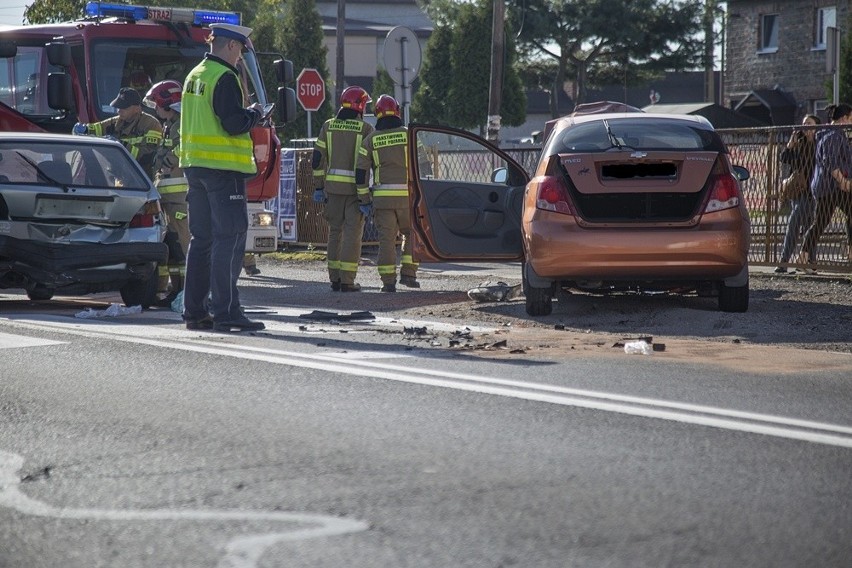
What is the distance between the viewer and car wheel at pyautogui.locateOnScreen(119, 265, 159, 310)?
1198 cm

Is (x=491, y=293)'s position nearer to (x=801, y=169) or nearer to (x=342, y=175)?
(x=342, y=175)

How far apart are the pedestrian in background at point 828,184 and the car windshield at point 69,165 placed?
21.6ft

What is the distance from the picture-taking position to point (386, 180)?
14.2 metres

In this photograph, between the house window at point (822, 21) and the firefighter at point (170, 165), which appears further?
the house window at point (822, 21)

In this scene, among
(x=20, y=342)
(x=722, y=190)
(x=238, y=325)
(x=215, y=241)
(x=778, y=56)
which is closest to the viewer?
(x=20, y=342)

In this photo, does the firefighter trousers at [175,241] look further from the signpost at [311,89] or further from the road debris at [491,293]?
the signpost at [311,89]

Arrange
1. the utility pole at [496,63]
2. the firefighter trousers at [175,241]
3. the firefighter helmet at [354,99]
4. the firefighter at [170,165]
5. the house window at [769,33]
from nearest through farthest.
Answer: the firefighter trousers at [175,241], the firefighter at [170,165], the firefighter helmet at [354,99], the utility pole at [496,63], the house window at [769,33]

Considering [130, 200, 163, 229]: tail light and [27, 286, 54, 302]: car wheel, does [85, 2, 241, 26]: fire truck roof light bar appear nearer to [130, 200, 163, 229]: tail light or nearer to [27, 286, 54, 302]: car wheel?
[130, 200, 163, 229]: tail light

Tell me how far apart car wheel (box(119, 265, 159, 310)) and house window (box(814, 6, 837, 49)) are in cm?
3780

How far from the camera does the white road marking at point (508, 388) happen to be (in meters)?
6.02

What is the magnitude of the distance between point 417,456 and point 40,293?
7.08 metres

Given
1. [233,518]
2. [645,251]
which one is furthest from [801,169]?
[233,518]

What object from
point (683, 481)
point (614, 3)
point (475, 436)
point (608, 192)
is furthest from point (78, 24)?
point (614, 3)

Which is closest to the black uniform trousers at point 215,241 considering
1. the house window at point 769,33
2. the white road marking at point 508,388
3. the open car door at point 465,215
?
the white road marking at point 508,388
